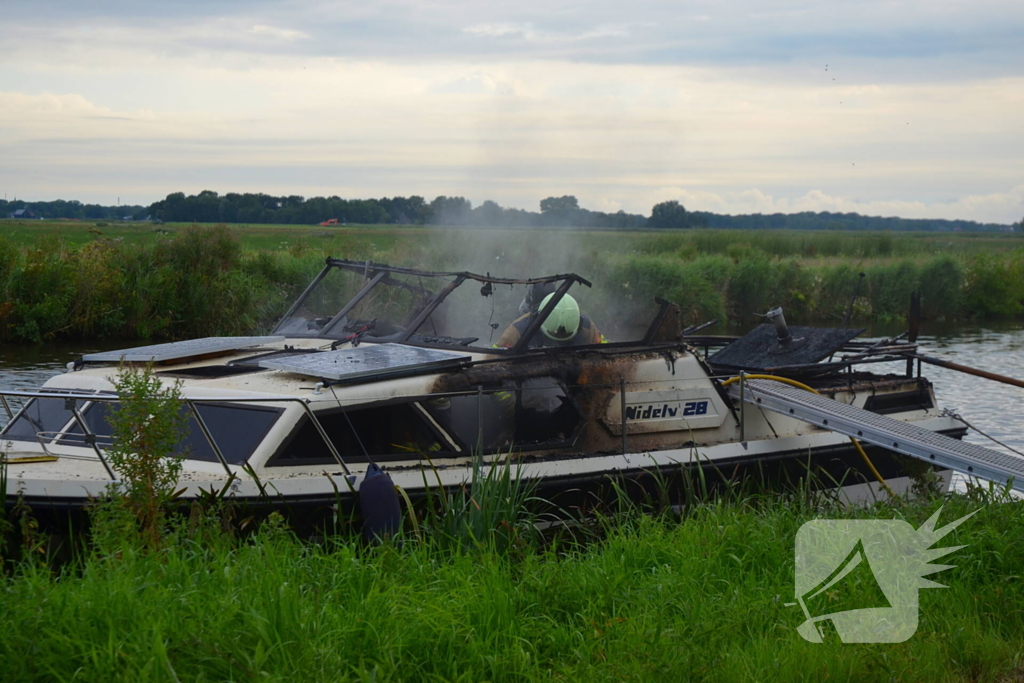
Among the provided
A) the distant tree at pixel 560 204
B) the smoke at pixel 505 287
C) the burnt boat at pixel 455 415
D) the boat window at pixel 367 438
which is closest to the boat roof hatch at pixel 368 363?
the burnt boat at pixel 455 415

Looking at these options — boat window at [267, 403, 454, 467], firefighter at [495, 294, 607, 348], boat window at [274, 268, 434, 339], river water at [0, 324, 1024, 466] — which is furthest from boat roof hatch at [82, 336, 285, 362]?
river water at [0, 324, 1024, 466]

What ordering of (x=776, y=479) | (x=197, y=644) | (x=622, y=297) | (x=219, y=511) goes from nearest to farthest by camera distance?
(x=197, y=644)
(x=219, y=511)
(x=776, y=479)
(x=622, y=297)

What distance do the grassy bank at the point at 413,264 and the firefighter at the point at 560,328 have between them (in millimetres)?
2463

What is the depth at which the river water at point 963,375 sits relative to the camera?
13.9 metres

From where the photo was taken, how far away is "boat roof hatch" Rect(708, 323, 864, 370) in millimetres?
9312

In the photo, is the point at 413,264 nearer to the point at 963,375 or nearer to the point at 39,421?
the point at 963,375

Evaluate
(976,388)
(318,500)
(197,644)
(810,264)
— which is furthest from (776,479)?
(810,264)

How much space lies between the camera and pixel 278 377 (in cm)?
690

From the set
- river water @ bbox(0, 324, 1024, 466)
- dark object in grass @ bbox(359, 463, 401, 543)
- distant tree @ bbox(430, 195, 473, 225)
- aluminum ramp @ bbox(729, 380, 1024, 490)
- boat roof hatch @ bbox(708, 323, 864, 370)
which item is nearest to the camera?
dark object in grass @ bbox(359, 463, 401, 543)

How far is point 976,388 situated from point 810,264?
17.4 metres

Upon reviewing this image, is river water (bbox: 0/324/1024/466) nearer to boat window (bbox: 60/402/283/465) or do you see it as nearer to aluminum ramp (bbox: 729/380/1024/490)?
aluminum ramp (bbox: 729/380/1024/490)

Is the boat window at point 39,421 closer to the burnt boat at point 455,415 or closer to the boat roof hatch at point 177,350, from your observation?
the burnt boat at point 455,415

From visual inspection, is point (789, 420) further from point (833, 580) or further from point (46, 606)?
point (46, 606)

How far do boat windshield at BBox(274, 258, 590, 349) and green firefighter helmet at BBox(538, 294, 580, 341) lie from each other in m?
0.22
